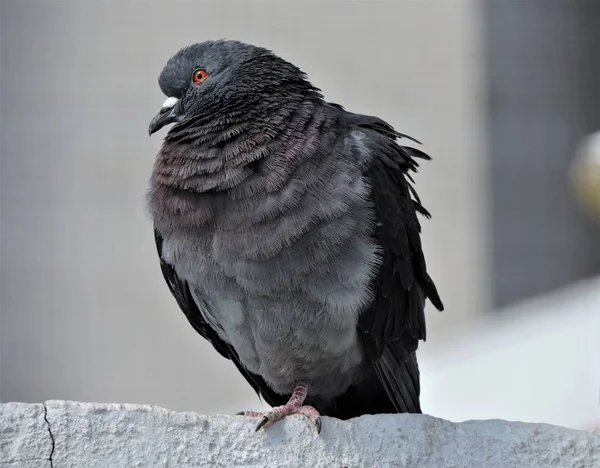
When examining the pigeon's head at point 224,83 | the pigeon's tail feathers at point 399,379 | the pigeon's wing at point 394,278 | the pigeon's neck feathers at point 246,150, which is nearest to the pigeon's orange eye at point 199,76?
the pigeon's head at point 224,83

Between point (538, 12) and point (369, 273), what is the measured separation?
4998 millimetres

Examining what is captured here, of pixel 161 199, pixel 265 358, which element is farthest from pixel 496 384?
pixel 161 199

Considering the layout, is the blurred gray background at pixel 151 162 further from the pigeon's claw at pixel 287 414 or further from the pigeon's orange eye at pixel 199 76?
the pigeon's claw at pixel 287 414

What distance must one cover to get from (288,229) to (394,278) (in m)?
0.64

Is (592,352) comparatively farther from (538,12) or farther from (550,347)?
(538,12)

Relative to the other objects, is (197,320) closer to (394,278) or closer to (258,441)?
(394,278)

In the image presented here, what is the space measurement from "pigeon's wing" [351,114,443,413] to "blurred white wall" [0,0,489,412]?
335cm

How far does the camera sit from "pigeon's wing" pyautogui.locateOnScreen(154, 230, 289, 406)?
475 cm

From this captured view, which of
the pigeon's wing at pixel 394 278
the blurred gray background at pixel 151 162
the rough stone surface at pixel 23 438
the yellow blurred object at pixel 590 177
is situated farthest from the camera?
the blurred gray background at pixel 151 162

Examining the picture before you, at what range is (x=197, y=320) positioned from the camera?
5.04m

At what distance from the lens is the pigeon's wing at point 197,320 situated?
15.6ft

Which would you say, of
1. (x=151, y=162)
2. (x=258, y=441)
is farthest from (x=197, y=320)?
(x=151, y=162)

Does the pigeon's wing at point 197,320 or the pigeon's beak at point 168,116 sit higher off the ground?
the pigeon's beak at point 168,116

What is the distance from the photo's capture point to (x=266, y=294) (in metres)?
4.34
